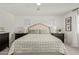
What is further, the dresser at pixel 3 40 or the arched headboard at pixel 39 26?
the arched headboard at pixel 39 26

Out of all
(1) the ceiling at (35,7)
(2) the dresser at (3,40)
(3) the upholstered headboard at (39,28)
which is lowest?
(2) the dresser at (3,40)

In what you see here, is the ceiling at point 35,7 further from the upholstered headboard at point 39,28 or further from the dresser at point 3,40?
the upholstered headboard at point 39,28

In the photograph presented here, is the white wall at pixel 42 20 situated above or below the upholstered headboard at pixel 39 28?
above

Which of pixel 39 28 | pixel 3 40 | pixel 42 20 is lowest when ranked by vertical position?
pixel 3 40

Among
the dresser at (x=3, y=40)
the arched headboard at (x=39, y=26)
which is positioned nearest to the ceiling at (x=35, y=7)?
the dresser at (x=3, y=40)

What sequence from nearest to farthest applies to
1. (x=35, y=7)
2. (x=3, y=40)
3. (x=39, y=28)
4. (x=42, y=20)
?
(x=35, y=7)
(x=3, y=40)
(x=42, y=20)
(x=39, y=28)

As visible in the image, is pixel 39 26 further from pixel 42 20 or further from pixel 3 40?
pixel 3 40

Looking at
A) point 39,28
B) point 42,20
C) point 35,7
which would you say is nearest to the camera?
point 35,7

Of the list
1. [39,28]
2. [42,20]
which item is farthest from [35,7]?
[39,28]

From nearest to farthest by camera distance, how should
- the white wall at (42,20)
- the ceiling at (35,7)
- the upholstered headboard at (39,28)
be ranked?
1. the ceiling at (35,7)
2. the white wall at (42,20)
3. the upholstered headboard at (39,28)

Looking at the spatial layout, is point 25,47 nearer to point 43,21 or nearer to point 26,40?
point 26,40

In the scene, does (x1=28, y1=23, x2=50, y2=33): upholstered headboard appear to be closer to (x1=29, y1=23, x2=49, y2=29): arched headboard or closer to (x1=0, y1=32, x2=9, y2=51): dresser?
(x1=29, y1=23, x2=49, y2=29): arched headboard

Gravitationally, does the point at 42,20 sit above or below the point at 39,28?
above
